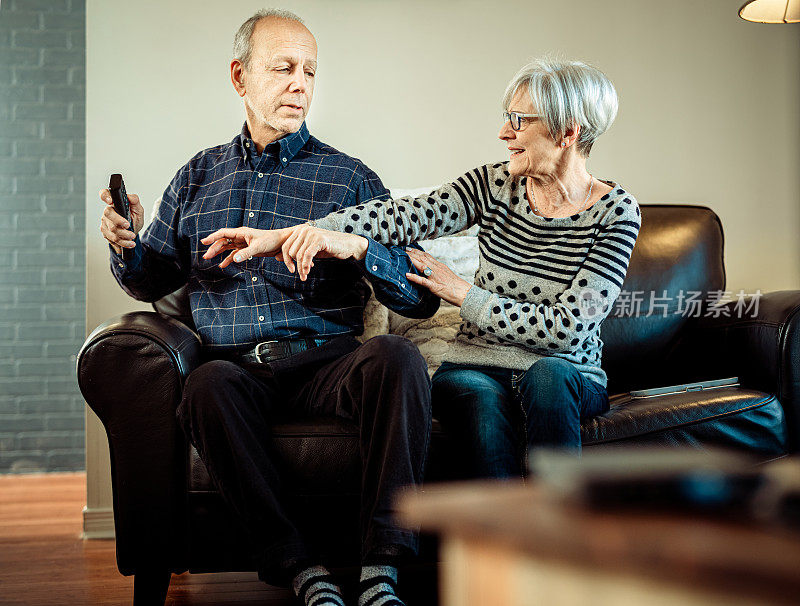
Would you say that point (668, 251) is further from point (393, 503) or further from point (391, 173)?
point (393, 503)

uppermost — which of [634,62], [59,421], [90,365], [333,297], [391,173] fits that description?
[634,62]

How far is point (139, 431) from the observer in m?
1.53

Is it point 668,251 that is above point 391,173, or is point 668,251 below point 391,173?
below

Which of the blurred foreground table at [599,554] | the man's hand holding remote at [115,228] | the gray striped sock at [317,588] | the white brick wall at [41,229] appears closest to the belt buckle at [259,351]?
the man's hand holding remote at [115,228]

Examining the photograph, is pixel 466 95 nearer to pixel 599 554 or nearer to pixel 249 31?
pixel 249 31

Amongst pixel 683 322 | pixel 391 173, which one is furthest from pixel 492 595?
pixel 391 173

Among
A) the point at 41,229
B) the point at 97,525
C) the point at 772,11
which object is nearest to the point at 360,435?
the point at 97,525

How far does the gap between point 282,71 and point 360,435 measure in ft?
3.20

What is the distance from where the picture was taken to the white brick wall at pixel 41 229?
10.7 feet

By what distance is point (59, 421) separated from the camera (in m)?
3.33

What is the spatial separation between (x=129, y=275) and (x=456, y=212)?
0.82 m

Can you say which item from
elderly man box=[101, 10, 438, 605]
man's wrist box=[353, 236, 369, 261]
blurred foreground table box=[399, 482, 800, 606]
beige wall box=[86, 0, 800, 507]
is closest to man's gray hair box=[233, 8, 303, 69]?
elderly man box=[101, 10, 438, 605]

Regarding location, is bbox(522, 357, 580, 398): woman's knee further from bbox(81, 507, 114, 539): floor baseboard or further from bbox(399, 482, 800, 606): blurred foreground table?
bbox(81, 507, 114, 539): floor baseboard

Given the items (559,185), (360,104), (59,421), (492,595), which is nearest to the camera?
(492,595)
